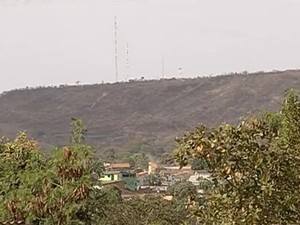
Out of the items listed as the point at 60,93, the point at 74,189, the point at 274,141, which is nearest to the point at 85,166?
the point at 74,189

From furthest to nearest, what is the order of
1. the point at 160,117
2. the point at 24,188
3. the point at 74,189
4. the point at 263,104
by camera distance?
the point at 160,117
the point at 263,104
the point at 24,188
the point at 74,189

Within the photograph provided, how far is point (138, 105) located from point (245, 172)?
15732 centimetres

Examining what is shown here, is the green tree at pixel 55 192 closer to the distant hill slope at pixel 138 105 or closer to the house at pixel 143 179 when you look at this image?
the house at pixel 143 179

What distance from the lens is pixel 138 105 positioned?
163125 mm

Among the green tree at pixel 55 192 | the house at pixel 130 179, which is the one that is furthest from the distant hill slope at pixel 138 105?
the green tree at pixel 55 192

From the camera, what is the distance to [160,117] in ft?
507

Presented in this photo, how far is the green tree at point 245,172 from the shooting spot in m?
5.69

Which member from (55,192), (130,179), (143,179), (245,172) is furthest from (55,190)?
(143,179)

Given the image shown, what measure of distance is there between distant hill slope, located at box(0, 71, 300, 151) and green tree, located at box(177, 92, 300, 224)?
395 ft

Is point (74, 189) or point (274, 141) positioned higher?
point (274, 141)

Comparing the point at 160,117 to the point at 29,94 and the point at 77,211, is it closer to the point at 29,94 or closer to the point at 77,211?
the point at 29,94

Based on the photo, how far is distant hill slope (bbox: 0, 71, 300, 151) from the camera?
138 m

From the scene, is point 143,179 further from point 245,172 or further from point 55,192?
point 245,172

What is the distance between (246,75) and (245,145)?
154 m
